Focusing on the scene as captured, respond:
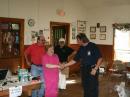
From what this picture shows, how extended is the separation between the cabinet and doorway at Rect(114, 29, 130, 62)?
4.12 m

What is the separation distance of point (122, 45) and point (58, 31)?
8.74 feet

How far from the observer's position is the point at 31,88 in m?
4.36

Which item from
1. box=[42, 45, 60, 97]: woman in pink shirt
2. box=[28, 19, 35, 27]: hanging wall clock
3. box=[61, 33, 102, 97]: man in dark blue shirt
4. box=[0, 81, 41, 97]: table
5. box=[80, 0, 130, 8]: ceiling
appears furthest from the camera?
box=[80, 0, 130, 8]: ceiling

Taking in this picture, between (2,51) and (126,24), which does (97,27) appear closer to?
(126,24)

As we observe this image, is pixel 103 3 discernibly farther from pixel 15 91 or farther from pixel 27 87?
pixel 15 91

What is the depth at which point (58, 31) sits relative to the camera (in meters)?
10.8

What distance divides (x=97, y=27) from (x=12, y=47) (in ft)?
14.1

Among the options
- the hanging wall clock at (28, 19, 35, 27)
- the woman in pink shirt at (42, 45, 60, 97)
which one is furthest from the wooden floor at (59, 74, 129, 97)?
the hanging wall clock at (28, 19, 35, 27)

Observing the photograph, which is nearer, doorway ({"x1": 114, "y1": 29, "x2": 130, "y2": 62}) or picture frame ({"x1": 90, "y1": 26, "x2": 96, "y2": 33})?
doorway ({"x1": 114, "y1": 29, "x2": 130, "y2": 62})

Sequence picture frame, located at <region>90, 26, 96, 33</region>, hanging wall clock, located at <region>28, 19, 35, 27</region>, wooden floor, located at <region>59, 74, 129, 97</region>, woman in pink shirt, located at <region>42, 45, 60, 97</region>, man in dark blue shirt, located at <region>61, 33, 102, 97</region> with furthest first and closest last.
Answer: picture frame, located at <region>90, 26, 96, 33</region> < hanging wall clock, located at <region>28, 19, 35, 27</region> < wooden floor, located at <region>59, 74, 129, 97</region> < man in dark blue shirt, located at <region>61, 33, 102, 97</region> < woman in pink shirt, located at <region>42, 45, 60, 97</region>

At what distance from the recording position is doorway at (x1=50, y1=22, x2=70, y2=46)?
10.3m

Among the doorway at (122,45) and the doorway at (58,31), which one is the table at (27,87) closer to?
the doorway at (58,31)

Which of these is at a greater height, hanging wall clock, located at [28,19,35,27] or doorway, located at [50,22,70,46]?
hanging wall clock, located at [28,19,35,27]

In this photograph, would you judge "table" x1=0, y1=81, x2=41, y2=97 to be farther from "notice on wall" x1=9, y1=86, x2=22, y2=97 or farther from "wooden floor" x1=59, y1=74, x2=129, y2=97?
"wooden floor" x1=59, y1=74, x2=129, y2=97
